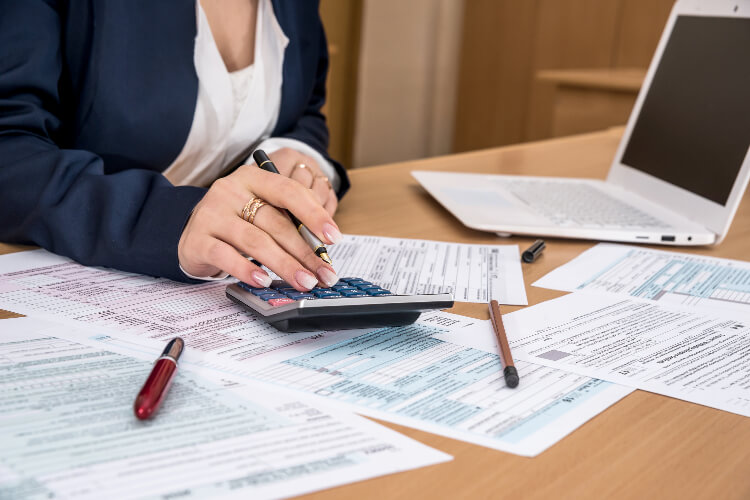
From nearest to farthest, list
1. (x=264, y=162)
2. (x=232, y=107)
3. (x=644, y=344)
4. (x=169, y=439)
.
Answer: (x=169, y=439), (x=644, y=344), (x=264, y=162), (x=232, y=107)

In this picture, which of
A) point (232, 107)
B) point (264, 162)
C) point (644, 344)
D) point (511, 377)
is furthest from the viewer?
point (232, 107)

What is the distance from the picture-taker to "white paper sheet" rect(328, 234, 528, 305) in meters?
0.78

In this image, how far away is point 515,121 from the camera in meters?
4.52

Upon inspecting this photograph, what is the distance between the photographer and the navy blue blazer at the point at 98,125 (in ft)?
2.54

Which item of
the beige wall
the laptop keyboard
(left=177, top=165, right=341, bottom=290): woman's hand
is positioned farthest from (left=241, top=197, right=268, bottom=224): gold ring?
Result: the beige wall

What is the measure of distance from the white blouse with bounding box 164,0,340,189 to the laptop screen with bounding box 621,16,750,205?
1.65 feet

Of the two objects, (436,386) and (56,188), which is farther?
(56,188)

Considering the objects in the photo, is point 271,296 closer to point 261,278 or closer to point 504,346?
point 261,278

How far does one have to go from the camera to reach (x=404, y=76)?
430 centimetres

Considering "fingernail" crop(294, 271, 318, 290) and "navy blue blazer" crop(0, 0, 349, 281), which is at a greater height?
"navy blue blazer" crop(0, 0, 349, 281)

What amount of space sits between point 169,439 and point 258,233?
27 centimetres

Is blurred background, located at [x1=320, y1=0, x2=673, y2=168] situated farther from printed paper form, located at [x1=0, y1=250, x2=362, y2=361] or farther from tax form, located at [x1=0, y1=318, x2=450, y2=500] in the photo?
tax form, located at [x1=0, y1=318, x2=450, y2=500]

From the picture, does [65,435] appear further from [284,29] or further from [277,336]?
[284,29]

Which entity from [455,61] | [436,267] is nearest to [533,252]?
[436,267]
